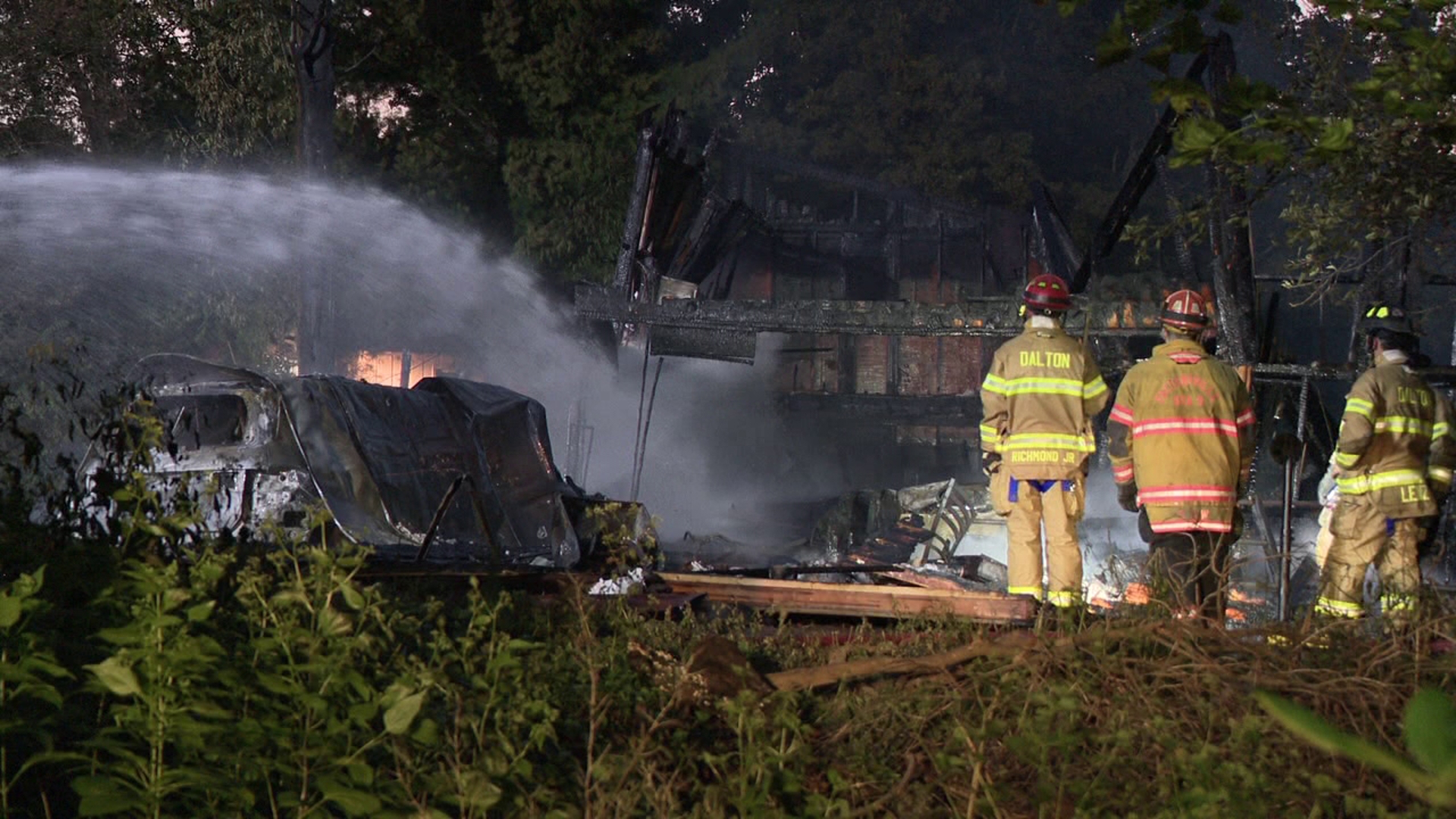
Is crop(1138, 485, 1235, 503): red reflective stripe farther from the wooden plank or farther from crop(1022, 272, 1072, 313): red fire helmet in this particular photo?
crop(1022, 272, 1072, 313): red fire helmet

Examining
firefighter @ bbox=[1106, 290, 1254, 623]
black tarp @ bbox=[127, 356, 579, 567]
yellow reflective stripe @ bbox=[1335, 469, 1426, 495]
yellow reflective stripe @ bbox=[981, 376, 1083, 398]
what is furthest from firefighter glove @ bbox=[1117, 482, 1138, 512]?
black tarp @ bbox=[127, 356, 579, 567]

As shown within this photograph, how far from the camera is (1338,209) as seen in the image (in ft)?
28.5

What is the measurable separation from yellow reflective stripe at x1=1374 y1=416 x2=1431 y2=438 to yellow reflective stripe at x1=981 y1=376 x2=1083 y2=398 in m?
1.75

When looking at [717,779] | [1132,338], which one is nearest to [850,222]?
[1132,338]

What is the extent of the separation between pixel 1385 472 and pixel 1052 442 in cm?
200

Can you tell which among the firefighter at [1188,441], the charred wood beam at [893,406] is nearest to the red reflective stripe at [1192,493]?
the firefighter at [1188,441]

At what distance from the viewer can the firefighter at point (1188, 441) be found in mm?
6672

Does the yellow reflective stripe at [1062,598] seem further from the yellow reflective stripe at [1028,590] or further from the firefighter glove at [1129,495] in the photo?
the firefighter glove at [1129,495]

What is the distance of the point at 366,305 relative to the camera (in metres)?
21.1

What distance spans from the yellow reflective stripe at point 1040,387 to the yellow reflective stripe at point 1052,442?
0.22m

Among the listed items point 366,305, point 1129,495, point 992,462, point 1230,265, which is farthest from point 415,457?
point 366,305

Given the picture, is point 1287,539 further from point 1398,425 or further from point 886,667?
point 886,667

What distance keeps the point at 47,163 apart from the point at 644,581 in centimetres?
1461

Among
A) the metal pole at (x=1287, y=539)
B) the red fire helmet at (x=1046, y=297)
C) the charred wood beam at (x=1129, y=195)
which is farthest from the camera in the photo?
the charred wood beam at (x=1129, y=195)
